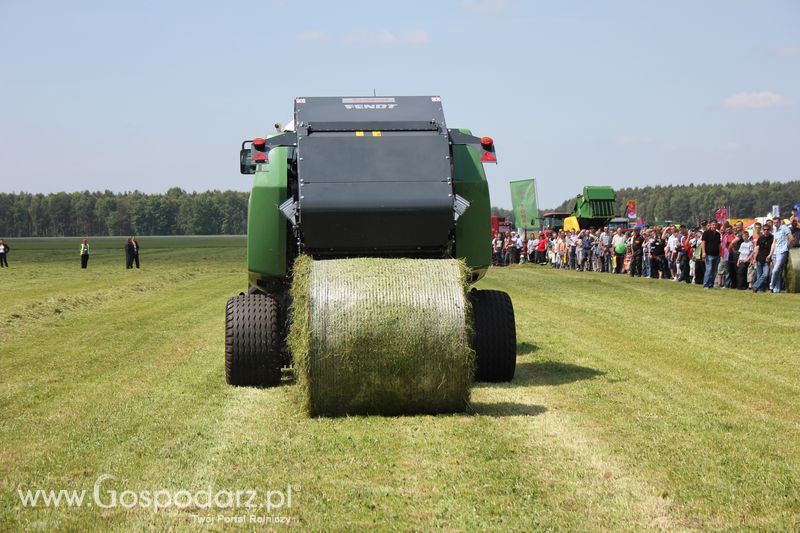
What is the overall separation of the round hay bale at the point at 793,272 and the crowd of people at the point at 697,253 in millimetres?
168

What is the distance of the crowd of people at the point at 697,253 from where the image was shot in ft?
76.5

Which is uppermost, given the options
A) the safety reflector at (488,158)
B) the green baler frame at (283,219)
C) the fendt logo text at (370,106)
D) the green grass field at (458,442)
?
the fendt logo text at (370,106)

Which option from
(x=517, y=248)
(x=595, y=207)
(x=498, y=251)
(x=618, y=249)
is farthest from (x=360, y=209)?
(x=517, y=248)

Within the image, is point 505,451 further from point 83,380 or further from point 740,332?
point 740,332

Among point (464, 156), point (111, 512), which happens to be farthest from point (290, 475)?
point (464, 156)

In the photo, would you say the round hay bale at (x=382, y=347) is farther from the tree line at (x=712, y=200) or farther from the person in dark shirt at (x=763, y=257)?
the tree line at (x=712, y=200)

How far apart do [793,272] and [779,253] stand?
2.04 feet

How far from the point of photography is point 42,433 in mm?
8188

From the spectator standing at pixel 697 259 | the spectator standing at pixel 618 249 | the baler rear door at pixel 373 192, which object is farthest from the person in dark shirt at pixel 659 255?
the baler rear door at pixel 373 192

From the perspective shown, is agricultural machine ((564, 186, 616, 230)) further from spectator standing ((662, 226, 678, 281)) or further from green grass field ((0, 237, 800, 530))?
green grass field ((0, 237, 800, 530))

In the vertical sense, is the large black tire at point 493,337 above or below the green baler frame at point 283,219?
below

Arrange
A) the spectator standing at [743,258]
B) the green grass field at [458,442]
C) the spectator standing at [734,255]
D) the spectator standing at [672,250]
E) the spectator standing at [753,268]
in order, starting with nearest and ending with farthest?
the green grass field at [458,442] < the spectator standing at [753,268] < the spectator standing at [743,258] < the spectator standing at [734,255] < the spectator standing at [672,250]

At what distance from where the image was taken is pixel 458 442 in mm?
7574

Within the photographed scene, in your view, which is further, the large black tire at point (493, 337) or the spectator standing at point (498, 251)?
the spectator standing at point (498, 251)
